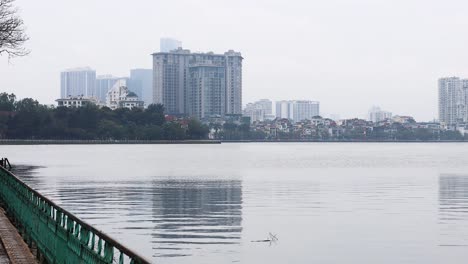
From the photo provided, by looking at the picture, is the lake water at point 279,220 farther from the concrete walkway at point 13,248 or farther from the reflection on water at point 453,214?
the concrete walkway at point 13,248

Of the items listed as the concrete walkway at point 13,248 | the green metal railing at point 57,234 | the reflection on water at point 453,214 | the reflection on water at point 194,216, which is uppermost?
the green metal railing at point 57,234

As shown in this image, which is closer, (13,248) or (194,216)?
(13,248)

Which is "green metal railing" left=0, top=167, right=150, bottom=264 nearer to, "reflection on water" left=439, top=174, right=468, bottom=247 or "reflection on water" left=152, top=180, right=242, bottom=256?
"reflection on water" left=152, top=180, right=242, bottom=256

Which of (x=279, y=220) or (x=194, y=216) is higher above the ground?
(x=194, y=216)

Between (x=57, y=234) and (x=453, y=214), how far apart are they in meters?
31.7

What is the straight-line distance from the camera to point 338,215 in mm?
39344

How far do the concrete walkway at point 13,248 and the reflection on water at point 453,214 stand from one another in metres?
Answer: 17.6

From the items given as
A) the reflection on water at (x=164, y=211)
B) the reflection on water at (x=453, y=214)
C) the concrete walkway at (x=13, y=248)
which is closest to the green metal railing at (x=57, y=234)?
the concrete walkway at (x=13, y=248)

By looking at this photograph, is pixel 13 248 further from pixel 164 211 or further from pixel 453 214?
pixel 453 214

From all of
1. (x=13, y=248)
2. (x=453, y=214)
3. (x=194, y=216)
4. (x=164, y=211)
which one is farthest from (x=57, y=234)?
(x=453, y=214)

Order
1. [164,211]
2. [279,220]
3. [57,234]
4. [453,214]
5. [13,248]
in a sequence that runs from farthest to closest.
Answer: [453,214] < [164,211] < [279,220] < [13,248] < [57,234]

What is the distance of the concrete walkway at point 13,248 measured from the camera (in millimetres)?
13531

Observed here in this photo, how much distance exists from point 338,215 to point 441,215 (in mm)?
5421

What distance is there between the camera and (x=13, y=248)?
14773mm
